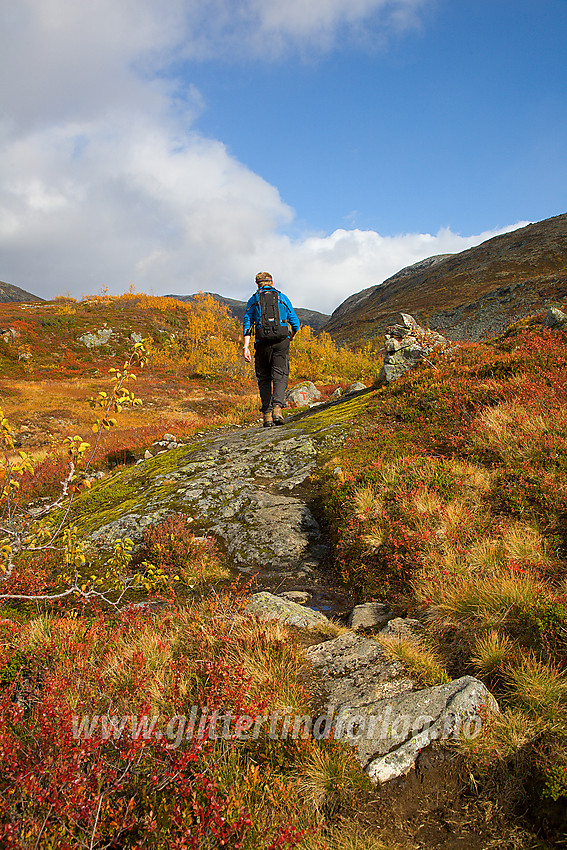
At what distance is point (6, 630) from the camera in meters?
3.93

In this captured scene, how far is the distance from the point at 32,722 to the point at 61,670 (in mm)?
419

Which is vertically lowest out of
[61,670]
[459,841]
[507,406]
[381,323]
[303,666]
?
[459,841]

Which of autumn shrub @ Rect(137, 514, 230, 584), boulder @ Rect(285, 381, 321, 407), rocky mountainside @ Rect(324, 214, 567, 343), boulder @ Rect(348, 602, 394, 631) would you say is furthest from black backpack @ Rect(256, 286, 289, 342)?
rocky mountainside @ Rect(324, 214, 567, 343)

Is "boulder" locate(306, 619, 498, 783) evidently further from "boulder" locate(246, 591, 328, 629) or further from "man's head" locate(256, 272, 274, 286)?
"man's head" locate(256, 272, 274, 286)

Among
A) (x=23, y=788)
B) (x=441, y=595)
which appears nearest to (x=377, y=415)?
(x=441, y=595)

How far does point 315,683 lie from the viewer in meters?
3.25

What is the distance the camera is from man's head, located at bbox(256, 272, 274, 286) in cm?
1017

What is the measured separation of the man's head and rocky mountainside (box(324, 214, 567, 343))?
3786 centimetres

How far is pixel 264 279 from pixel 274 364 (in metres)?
2.05

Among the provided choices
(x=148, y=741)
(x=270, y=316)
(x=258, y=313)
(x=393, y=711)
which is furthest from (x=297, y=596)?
(x=258, y=313)

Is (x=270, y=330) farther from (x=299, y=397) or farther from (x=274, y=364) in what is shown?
(x=299, y=397)

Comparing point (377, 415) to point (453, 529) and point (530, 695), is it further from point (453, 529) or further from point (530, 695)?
point (530, 695)

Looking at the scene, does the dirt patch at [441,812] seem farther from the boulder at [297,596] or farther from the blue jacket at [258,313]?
the blue jacket at [258,313]

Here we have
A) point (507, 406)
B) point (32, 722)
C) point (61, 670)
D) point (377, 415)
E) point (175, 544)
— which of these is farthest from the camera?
point (377, 415)
